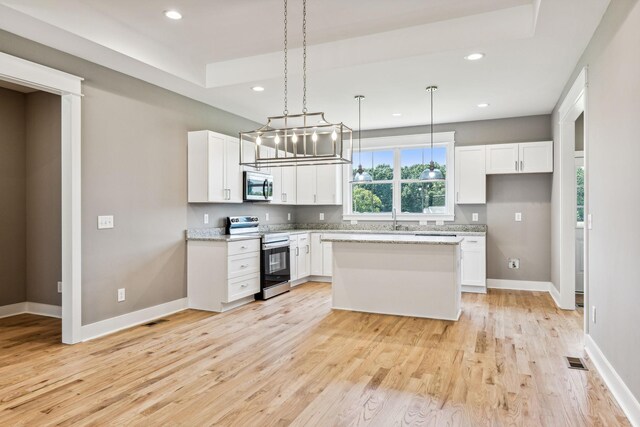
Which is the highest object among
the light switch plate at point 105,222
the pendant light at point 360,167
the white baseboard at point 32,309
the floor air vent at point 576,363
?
the pendant light at point 360,167

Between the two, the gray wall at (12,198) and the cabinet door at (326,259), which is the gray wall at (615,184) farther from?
the gray wall at (12,198)

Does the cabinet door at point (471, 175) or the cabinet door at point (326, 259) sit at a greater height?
the cabinet door at point (471, 175)

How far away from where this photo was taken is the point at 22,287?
15.8 ft

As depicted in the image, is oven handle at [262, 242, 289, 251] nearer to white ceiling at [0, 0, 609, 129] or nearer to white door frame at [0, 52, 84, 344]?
white ceiling at [0, 0, 609, 129]

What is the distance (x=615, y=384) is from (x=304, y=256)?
4.58 meters

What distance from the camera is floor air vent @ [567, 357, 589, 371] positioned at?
305 cm

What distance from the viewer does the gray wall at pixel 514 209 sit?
598cm

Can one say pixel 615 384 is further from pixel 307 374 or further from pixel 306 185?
pixel 306 185

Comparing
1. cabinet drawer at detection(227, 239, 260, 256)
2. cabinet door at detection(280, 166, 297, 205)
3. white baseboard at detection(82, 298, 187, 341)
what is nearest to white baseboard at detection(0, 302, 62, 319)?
white baseboard at detection(82, 298, 187, 341)

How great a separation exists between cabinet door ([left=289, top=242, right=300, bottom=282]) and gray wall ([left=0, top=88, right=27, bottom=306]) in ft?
11.0

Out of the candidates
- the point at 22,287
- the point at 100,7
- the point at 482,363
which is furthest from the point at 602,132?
the point at 22,287

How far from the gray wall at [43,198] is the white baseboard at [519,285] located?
581cm

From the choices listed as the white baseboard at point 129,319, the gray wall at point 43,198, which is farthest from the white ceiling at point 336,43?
the white baseboard at point 129,319

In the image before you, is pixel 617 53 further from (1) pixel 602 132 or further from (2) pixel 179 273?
(2) pixel 179 273
